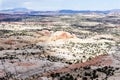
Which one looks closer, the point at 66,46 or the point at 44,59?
the point at 44,59

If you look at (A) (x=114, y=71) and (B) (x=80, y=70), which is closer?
(A) (x=114, y=71)

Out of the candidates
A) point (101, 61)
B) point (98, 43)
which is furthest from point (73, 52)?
point (101, 61)

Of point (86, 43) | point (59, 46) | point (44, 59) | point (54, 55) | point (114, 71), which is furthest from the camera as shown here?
point (86, 43)

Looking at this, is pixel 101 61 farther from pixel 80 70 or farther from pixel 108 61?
pixel 80 70

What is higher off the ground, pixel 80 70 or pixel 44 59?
pixel 80 70

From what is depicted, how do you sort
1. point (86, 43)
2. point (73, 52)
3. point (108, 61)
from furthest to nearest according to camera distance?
1. point (86, 43)
2. point (73, 52)
3. point (108, 61)

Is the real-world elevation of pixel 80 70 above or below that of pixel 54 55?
above

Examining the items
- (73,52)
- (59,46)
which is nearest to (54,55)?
(73,52)

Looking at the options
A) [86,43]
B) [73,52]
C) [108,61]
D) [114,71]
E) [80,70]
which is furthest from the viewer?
[86,43]

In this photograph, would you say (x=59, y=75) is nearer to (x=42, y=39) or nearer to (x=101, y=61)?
(x=101, y=61)
